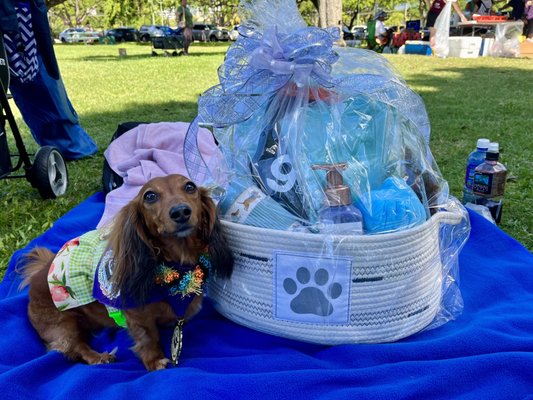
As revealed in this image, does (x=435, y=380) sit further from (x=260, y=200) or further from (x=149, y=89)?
(x=149, y=89)

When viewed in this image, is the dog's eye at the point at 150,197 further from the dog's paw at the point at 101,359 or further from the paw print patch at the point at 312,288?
the dog's paw at the point at 101,359

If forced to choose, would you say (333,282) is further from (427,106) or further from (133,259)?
(427,106)

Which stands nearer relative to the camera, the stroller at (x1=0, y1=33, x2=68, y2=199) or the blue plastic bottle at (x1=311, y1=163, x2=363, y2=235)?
the blue plastic bottle at (x1=311, y1=163, x2=363, y2=235)

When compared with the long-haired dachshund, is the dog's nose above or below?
above

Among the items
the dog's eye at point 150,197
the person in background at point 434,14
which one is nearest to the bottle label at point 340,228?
the dog's eye at point 150,197

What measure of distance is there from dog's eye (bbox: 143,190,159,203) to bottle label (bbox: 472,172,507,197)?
6.36 ft

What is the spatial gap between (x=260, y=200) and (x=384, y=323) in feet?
2.03

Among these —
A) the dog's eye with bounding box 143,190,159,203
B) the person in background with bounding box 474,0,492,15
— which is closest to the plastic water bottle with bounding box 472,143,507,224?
the dog's eye with bounding box 143,190,159,203

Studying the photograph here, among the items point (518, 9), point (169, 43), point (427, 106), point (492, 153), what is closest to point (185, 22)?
point (169, 43)

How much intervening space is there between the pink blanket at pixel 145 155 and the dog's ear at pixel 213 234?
1285 millimetres

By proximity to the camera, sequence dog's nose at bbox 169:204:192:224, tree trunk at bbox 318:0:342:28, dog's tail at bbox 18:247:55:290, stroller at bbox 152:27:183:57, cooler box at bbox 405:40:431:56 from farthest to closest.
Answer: stroller at bbox 152:27:183:57
cooler box at bbox 405:40:431:56
tree trunk at bbox 318:0:342:28
dog's tail at bbox 18:247:55:290
dog's nose at bbox 169:204:192:224

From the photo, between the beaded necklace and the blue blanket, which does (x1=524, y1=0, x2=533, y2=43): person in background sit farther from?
the beaded necklace

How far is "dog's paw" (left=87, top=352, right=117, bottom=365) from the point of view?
1796mm

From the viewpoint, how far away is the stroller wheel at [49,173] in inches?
132
